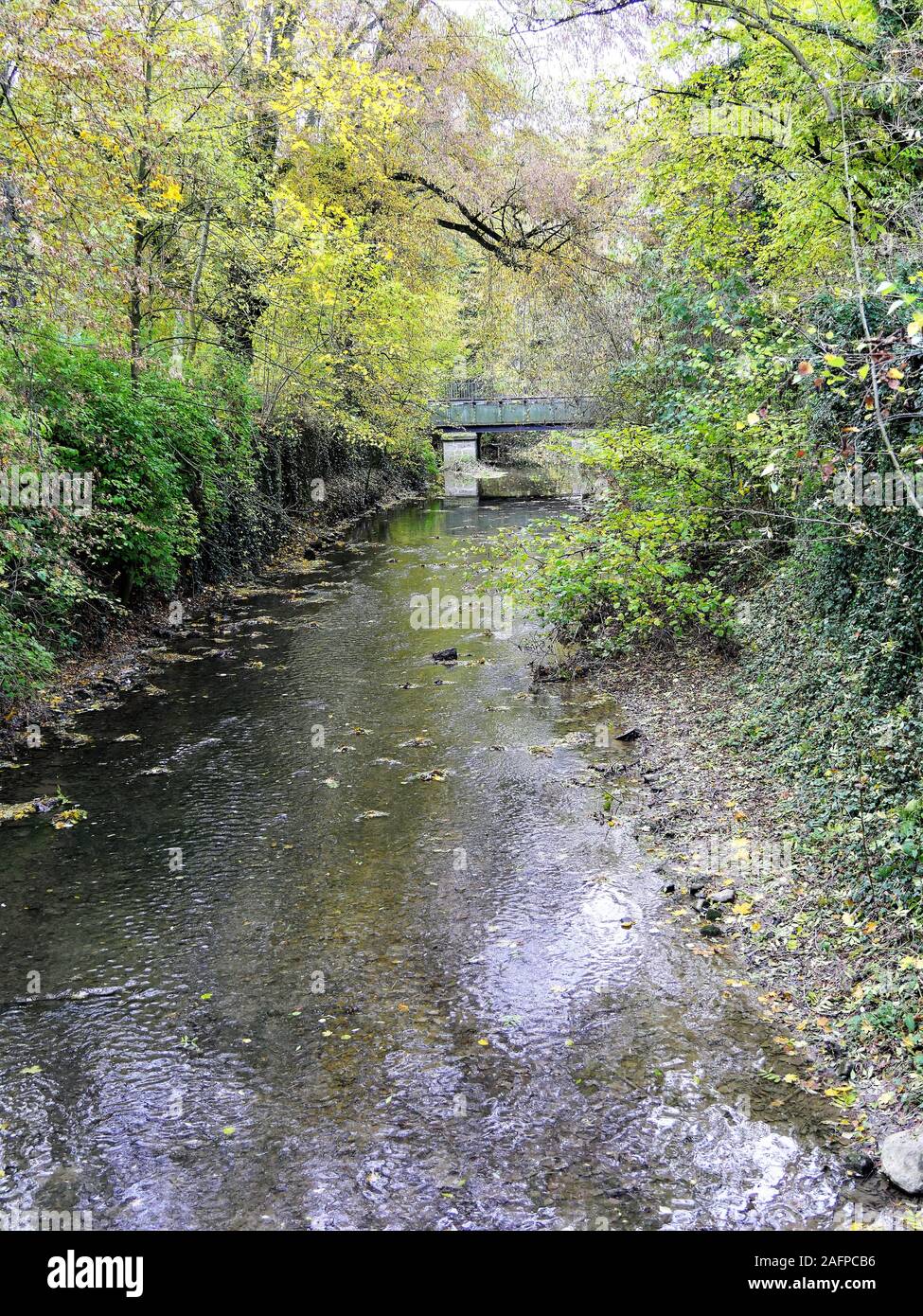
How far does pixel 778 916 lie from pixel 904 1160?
202 centimetres

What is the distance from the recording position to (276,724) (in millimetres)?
10062

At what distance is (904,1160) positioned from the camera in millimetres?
3674

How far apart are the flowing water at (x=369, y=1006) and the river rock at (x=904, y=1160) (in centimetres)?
21

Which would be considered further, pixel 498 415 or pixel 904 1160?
pixel 498 415

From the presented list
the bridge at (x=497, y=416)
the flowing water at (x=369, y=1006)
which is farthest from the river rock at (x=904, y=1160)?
the bridge at (x=497, y=416)

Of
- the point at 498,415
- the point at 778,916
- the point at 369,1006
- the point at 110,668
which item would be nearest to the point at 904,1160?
the point at 778,916

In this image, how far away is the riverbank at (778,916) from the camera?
4.25 metres

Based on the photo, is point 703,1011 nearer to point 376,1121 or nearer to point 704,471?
point 376,1121

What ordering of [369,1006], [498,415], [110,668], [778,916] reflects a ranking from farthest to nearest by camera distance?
[498,415] → [110,668] → [778,916] → [369,1006]

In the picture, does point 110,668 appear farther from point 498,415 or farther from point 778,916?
point 498,415

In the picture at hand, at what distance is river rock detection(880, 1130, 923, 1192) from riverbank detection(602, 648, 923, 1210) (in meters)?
0.07

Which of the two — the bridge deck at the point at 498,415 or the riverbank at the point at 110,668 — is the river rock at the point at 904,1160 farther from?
the bridge deck at the point at 498,415

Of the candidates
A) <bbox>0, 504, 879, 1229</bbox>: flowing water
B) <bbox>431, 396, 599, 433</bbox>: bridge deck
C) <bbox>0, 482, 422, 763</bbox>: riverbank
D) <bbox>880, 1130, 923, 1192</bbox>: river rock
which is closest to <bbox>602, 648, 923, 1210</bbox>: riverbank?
<bbox>880, 1130, 923, 1192</bbox>: river rock

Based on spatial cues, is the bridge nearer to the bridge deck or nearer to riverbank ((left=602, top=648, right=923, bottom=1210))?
the bridge deck
